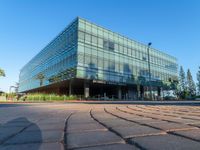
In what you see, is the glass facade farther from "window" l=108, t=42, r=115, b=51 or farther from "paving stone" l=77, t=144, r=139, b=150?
"paving stone" l=77, t=144, r=139, b=150

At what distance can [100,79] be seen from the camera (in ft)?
145

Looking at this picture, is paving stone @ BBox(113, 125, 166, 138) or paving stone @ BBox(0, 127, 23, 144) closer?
paving stone @ BBox(113, 125, 166, 138)

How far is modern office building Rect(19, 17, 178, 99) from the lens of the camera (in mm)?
42450

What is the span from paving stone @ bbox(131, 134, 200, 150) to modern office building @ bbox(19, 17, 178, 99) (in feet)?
113

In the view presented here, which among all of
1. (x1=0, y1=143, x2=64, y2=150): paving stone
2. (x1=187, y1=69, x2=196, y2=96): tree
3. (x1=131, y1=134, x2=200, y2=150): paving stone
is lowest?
(x1=0, y1=143, x2=64, y2=150): paving stone

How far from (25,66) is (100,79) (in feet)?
187

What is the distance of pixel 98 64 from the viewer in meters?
45.0

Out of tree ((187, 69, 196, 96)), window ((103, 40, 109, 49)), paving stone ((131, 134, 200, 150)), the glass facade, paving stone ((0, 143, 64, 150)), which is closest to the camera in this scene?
paving stone ((131, 134, 200, 150))

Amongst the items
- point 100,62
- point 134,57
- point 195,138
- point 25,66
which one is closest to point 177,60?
point 134,57

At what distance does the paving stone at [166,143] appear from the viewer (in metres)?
2.25

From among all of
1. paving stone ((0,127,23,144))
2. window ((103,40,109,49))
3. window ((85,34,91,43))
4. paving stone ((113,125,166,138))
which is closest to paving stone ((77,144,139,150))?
paving stone ((113,125,166,138))

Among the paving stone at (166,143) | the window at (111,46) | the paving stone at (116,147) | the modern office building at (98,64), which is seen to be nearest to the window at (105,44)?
the modern office building at (98,64)

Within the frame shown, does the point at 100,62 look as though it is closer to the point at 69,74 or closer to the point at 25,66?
the point at 69,74

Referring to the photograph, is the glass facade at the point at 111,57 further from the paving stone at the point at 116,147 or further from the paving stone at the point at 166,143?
the paving stone at the point at 116,147
